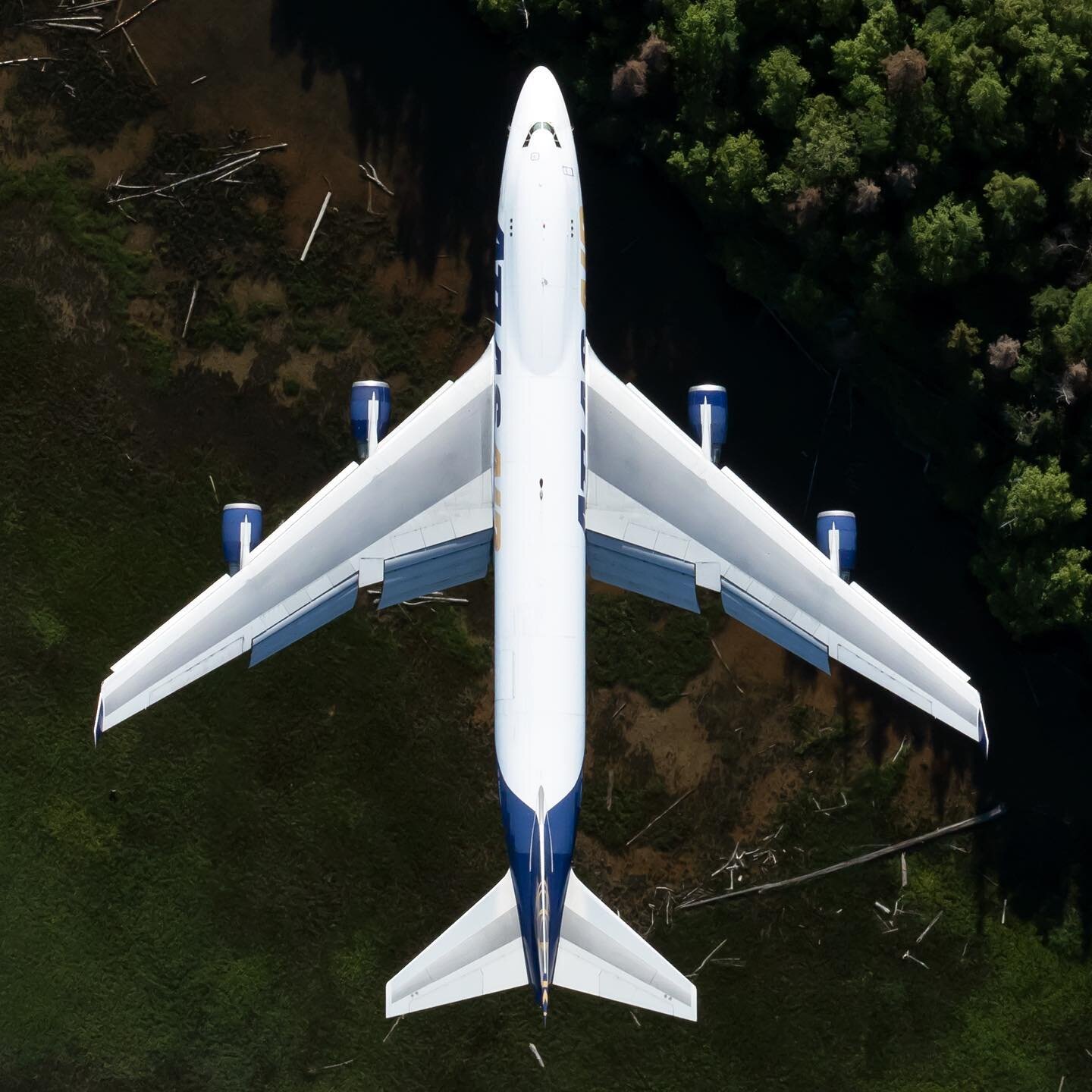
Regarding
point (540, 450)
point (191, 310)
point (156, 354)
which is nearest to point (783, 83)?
point (540, 450)

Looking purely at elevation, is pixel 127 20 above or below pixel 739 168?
above

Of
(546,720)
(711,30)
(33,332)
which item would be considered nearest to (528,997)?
(546,720)

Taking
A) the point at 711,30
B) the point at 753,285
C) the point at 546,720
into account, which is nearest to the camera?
the point at 546,720

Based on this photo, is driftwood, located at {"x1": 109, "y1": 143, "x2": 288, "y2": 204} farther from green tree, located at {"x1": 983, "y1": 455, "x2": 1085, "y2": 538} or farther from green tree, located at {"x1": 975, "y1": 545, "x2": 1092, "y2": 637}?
green tree, located at {"x1": 975, "y1": 545, "x2": 1092, "y2": 637}

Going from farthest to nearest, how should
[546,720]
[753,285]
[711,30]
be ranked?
[753,285]
[711,30]
[546,720]

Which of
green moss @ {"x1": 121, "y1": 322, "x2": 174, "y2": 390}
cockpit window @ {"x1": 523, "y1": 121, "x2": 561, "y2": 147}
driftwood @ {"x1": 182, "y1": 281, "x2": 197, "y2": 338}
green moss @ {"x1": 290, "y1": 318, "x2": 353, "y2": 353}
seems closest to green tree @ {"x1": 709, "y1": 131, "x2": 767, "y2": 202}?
cockpit window @ {"x1": 523, "y1": 121, "x2": 561, "y2": 147}

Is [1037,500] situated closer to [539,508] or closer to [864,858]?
[864,858]

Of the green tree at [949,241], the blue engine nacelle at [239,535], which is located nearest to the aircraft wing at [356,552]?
the blue engine nacelle at [239,535]

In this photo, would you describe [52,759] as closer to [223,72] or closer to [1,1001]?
[1,1001]

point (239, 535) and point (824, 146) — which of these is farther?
point (824, 146)
